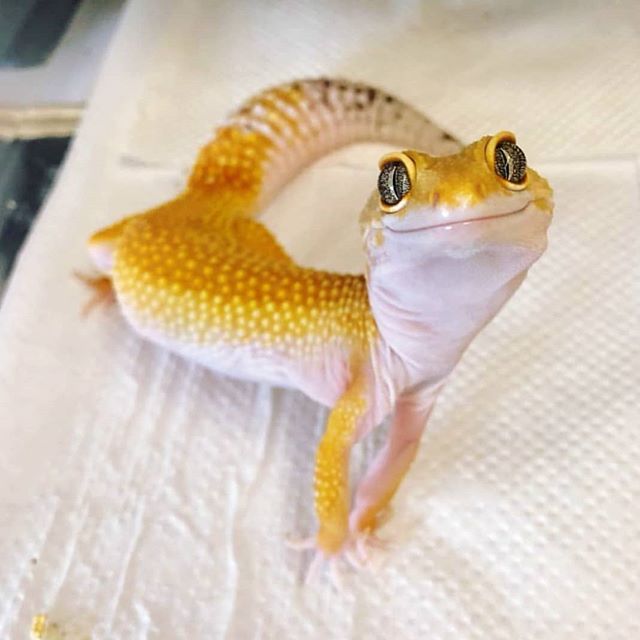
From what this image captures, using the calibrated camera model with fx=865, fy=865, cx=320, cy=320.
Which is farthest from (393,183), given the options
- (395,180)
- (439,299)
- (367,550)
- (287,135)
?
(287,135)

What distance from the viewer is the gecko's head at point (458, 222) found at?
0.64 meters

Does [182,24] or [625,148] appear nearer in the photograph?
[625,148]

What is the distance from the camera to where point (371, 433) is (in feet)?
3.46

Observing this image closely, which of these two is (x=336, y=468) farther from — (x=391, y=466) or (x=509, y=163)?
(x=509, y=163)

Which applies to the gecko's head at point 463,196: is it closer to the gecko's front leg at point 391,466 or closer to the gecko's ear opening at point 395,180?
the gecko's ear opening at point 395,180

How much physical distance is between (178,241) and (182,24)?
0.69 metres

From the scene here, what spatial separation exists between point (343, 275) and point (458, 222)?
1.16ft

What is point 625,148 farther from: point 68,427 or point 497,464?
point 68,427

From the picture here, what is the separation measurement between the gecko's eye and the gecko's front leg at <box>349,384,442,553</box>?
13.5 inches

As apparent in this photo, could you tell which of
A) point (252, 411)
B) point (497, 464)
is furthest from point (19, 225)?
point (497, 464)

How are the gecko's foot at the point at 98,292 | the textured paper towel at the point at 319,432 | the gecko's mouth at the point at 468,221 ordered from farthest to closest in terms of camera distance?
the gecko's foot at the point at 98,292 < the textured paper towel at the point at 319,432 < the gecko's mouth at the point at 468,221

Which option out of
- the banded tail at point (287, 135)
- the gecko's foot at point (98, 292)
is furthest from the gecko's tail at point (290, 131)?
the gecko's foot at point (98, 292)

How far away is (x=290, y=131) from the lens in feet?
4.14

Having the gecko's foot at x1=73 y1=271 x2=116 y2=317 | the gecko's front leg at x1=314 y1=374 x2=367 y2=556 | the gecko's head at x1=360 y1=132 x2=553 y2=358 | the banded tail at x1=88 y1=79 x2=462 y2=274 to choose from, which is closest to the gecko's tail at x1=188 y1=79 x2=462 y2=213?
the banded tail at x1=88 y1=79 x2=462 y2=274
